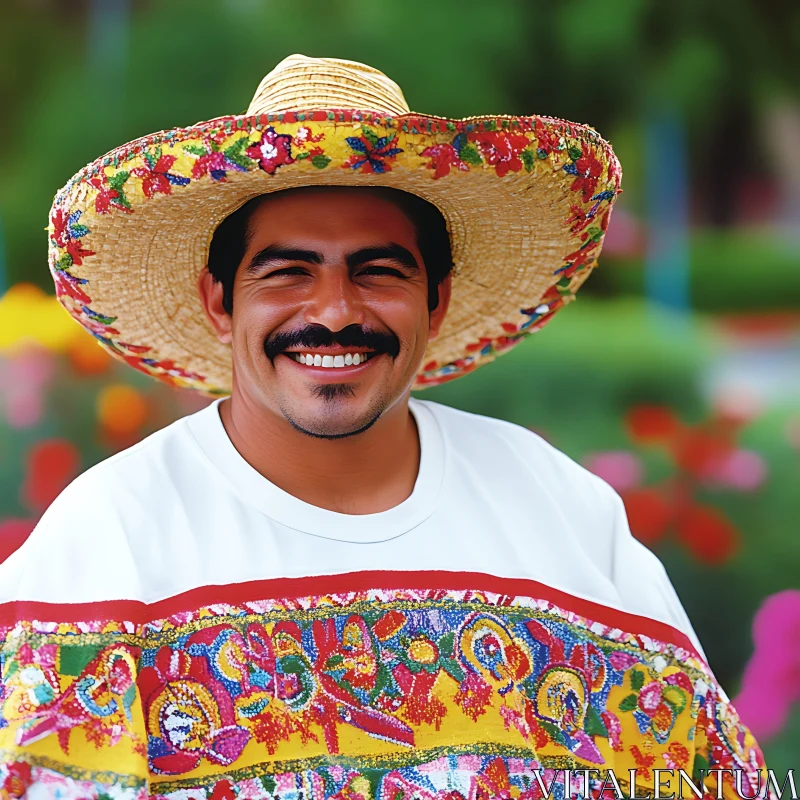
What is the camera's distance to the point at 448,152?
6.17 ft

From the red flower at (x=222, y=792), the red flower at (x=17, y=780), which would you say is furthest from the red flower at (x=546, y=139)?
the red flower at (x=17, y=780)

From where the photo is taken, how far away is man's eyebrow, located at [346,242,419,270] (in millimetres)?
2070

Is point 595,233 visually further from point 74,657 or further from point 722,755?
point 74,657

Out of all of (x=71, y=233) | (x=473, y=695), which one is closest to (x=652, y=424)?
(x=473, y=695)

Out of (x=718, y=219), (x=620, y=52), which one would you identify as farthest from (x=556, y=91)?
(x=718, y=219)

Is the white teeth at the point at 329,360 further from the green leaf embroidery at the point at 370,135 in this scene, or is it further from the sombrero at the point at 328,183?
the green leaf embroidery at the point at 370,135

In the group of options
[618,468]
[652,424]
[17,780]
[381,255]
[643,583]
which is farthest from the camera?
[652,424]

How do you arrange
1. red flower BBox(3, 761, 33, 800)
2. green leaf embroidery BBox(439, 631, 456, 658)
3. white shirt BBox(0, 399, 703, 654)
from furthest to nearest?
green leaf embroidery BBox(439, 631, 456, 658) < white shirt BBox(0, 399, 703, 654) < red flower BBox(3, 761, 33, 800)

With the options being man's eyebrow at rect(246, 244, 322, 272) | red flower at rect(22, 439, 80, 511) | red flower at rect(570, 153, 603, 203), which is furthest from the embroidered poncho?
red flower at rect(22, 439, 80, 511)

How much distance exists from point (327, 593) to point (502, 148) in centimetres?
80

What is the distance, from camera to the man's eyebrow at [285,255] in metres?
2.06

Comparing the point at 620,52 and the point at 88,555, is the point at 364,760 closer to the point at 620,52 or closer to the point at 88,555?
the point at 88,555

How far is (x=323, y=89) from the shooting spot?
2.09m

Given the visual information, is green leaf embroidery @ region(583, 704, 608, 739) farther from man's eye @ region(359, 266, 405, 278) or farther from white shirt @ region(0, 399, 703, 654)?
man's eye @ region(359, 266, 405, 278)
